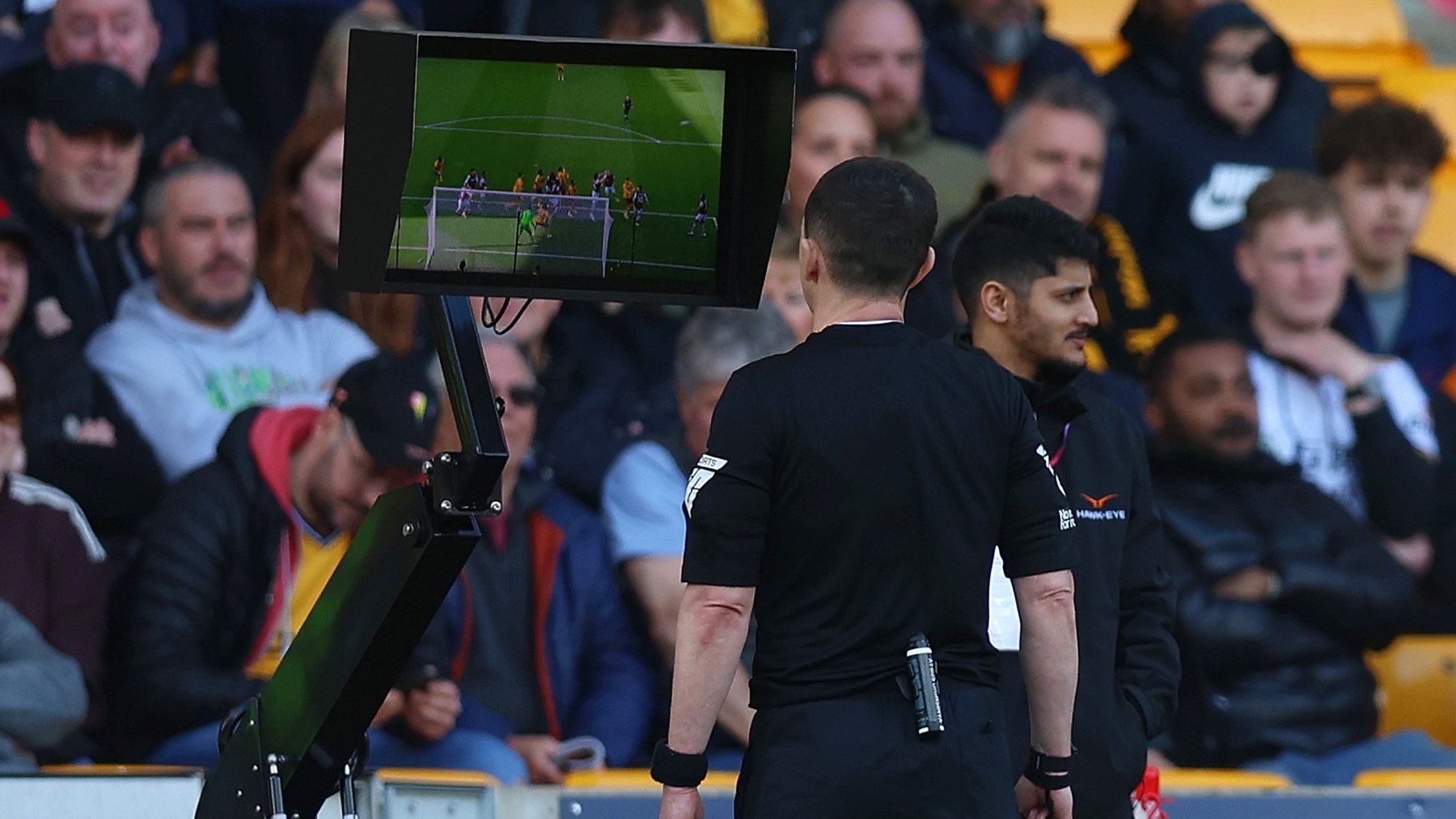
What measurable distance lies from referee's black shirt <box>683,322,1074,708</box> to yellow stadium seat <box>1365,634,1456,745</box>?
473cm

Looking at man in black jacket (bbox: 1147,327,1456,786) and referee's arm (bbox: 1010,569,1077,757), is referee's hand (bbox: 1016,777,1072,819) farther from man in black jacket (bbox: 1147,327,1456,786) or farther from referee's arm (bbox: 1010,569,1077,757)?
man in black jacket (bbox: 1147,327,1456,786)

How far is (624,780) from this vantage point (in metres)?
5.53

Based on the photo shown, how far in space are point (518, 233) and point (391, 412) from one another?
10.1 ft

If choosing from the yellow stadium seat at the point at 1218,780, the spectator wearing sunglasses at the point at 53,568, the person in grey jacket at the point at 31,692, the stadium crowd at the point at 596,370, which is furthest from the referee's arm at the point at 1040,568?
the spectator wearing sunglasses at the point at 53,568

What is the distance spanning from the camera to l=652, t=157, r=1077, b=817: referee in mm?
2791

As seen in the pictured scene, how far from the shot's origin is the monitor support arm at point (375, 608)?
9.45 feet

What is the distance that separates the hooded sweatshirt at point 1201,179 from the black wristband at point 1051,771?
461cm

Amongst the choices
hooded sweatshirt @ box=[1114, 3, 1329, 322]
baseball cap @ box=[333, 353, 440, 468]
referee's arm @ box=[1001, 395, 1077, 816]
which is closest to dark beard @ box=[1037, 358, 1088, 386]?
referee's arm @ box=[1001, 395, 1077, 816]

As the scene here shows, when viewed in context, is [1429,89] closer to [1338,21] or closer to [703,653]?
[1338,21]

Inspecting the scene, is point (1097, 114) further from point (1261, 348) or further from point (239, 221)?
point (239, 221)

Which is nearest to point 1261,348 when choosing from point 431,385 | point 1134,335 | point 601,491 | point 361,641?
point 1134,335

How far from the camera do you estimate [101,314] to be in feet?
20.0

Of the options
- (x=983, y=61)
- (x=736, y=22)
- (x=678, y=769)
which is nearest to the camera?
(x=678, y=769)

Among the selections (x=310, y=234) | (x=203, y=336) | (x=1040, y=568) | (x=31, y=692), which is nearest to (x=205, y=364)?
(x=203, y=336)
